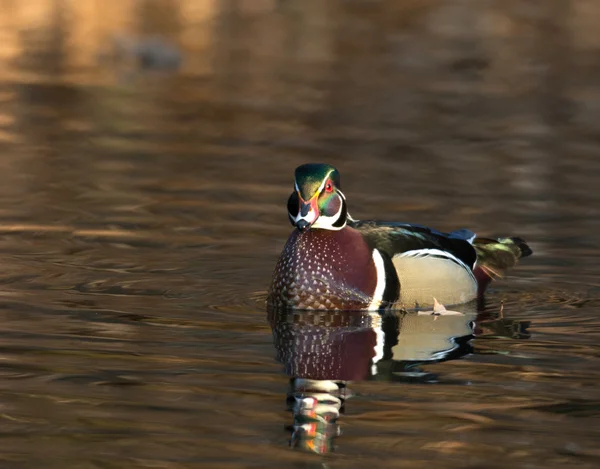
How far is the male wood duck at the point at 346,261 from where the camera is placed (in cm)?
979

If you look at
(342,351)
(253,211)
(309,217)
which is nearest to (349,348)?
(342,351)

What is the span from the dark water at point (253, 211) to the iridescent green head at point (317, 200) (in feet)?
2.28

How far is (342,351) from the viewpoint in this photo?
8.79m

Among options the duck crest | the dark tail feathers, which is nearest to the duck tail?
the dark tail feathers

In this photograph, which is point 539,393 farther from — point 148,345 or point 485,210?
point 485,210

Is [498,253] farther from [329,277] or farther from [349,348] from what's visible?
[349,348]

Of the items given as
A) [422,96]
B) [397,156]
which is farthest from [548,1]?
[397,156]

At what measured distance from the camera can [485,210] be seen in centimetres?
1349

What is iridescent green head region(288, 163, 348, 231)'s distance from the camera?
9.74 meters

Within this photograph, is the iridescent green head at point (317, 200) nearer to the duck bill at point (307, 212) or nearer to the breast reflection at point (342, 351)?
the duck bill at point (307, 212)

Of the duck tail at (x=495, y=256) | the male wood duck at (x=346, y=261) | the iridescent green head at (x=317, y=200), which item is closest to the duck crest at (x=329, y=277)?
the male wood duck at (x=346, y=261)

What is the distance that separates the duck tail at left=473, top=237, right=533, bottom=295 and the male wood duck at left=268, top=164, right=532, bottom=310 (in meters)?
0.41

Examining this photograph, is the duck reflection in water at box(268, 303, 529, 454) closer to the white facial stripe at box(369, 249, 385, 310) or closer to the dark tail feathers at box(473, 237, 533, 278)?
the white facial stripe at box(369, 249, 385, 310)

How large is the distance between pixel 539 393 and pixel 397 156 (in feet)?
29.5
